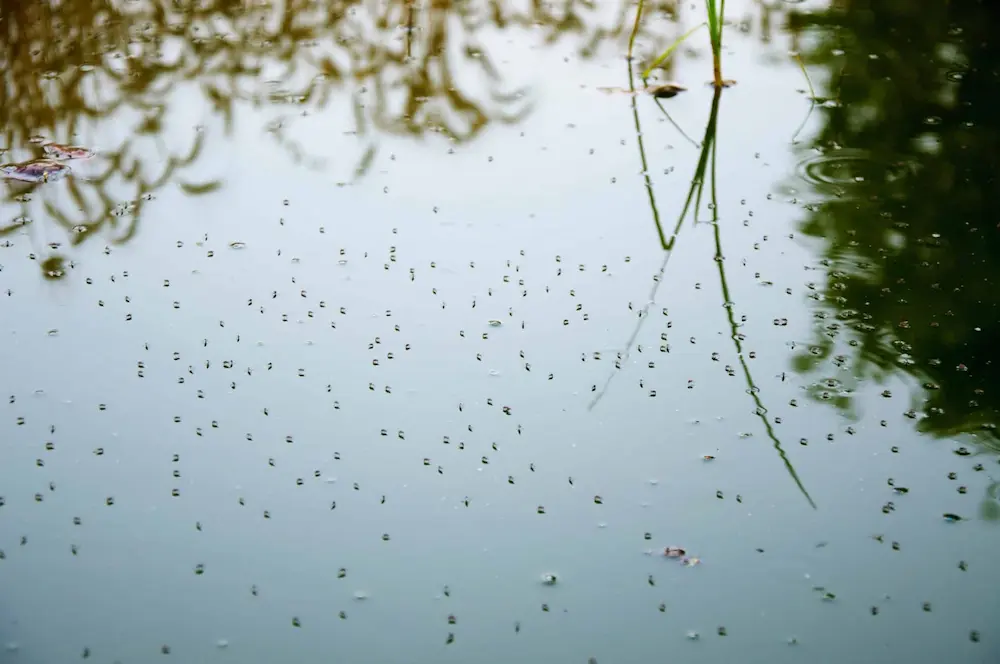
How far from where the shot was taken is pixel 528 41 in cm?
365

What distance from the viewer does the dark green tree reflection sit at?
2.25 metres

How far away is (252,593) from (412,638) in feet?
0.94

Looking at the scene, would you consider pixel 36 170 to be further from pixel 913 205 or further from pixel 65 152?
pixel 913 205

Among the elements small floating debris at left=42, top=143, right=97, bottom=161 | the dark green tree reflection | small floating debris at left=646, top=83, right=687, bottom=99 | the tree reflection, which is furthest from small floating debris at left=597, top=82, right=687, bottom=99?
small floating debris at left=42, top=143, right=97, bottom=161

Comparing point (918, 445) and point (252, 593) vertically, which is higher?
point (918, 445)

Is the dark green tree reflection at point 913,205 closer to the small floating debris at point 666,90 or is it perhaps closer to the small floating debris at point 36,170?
the small floating debris at point 666,90

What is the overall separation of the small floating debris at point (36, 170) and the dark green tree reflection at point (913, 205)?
1.97m

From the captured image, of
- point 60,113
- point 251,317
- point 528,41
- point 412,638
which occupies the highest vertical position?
point 528,41

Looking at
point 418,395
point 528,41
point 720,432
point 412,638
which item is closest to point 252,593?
point 412,638

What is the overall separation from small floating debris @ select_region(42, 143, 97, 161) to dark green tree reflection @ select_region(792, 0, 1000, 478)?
1.95 m

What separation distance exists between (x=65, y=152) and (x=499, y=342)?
150 centimetres

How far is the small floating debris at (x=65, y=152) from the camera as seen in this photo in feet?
9.95

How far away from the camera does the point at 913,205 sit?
2.70m

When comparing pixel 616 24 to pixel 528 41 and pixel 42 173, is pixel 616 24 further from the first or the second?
pixel 42 173
